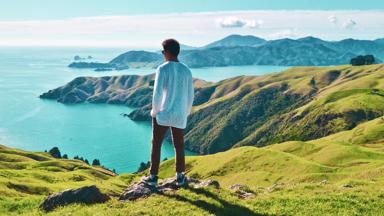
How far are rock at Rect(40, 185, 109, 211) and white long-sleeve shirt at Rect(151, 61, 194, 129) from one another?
15.6 ft

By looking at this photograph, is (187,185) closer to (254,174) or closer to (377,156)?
(254,174)

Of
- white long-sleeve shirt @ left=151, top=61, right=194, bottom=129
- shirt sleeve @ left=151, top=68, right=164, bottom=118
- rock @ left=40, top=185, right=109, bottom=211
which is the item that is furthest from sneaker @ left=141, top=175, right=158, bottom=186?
shirt sleeve @ left=151, top=68, right=164, bottom=118

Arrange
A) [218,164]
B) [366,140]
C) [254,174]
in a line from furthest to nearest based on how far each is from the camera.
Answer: [366,140]
[218,164]
[254,174]

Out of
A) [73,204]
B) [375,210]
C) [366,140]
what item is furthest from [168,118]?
[366,140]

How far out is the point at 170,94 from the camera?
17266mm

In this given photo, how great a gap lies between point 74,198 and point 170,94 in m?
6.64

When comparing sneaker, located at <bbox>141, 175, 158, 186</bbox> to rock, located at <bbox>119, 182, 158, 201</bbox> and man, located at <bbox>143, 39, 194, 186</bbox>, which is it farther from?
man, located at <bbox>143, 39, 194, 186</bbox>

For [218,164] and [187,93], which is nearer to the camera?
[187,93]

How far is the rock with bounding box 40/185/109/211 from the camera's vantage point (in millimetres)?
18516

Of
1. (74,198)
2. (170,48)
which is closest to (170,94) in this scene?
(170,48)

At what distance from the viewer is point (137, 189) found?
1903cm

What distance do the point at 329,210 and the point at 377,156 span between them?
235ft

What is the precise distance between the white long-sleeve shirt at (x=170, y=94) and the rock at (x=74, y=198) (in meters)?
4.75

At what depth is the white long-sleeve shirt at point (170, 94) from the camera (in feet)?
56.2
